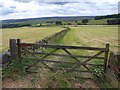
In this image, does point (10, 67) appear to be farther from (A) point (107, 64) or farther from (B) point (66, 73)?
(A) point (107, 64)

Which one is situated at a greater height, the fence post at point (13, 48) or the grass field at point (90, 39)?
the fence post at point (13, 48)

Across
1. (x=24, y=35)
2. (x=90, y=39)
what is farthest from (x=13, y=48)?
(x=24, y=35)

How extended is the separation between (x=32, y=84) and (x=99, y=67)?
3389mm

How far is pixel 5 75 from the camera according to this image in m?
9.29

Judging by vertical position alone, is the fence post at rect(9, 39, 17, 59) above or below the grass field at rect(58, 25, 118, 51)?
above

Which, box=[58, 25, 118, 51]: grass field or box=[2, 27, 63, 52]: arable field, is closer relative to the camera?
box=[2, 27, 63, 52]: arable field

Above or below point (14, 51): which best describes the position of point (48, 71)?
below

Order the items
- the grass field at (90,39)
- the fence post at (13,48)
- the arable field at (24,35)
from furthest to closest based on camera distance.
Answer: the grass field at (90,39), the arable field at (24,35), the fence post at (13,48)

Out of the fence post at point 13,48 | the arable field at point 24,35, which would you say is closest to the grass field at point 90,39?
the arable field at point 24,35

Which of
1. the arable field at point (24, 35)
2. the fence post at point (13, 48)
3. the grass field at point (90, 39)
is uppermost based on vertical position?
the fence post at point (13, 48)

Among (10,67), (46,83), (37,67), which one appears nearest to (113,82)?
(46,83)

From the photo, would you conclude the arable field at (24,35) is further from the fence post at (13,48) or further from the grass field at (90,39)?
the fence post at (13,48)

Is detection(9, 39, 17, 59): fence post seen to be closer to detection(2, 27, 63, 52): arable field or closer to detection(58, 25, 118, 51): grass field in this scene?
detection(2, 27, 63, 52): arable field

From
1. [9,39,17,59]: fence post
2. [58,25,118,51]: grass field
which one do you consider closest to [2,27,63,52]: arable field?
[58,25,118,51]: grass field
